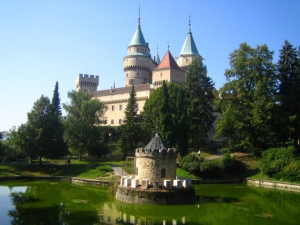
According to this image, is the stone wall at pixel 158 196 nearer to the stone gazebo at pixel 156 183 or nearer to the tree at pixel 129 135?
the stone gazebo at pixel 156 183

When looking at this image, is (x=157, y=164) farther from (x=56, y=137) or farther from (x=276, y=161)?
(x=56, y=137)

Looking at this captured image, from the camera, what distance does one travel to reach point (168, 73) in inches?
2398

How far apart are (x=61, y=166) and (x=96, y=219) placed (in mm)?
23728

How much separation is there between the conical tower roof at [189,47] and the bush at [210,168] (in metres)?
36.8

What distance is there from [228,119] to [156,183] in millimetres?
19940

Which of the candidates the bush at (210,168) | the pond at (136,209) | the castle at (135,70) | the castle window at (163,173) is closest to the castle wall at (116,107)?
the castle at (135,70)

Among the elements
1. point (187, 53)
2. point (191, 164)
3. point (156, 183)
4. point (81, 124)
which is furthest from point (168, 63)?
point (156, 183)

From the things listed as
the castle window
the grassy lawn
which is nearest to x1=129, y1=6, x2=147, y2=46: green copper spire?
the grassy lawn

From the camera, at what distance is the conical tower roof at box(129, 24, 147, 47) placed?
241 feet

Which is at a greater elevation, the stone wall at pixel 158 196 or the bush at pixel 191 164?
the bush at pixel 191 164

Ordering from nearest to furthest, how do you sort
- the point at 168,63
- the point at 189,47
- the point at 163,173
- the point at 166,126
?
1. the point at 163,173
2. the point at 166,126
3. the point at 168,63
4. the point at 189,47

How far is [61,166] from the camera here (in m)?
39.6

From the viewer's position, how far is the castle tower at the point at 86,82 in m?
82.1

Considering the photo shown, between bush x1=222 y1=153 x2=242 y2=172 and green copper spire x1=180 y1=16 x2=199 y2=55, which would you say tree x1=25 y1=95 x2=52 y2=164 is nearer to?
bush x1=222 y1=153 x2=242 y2=172
